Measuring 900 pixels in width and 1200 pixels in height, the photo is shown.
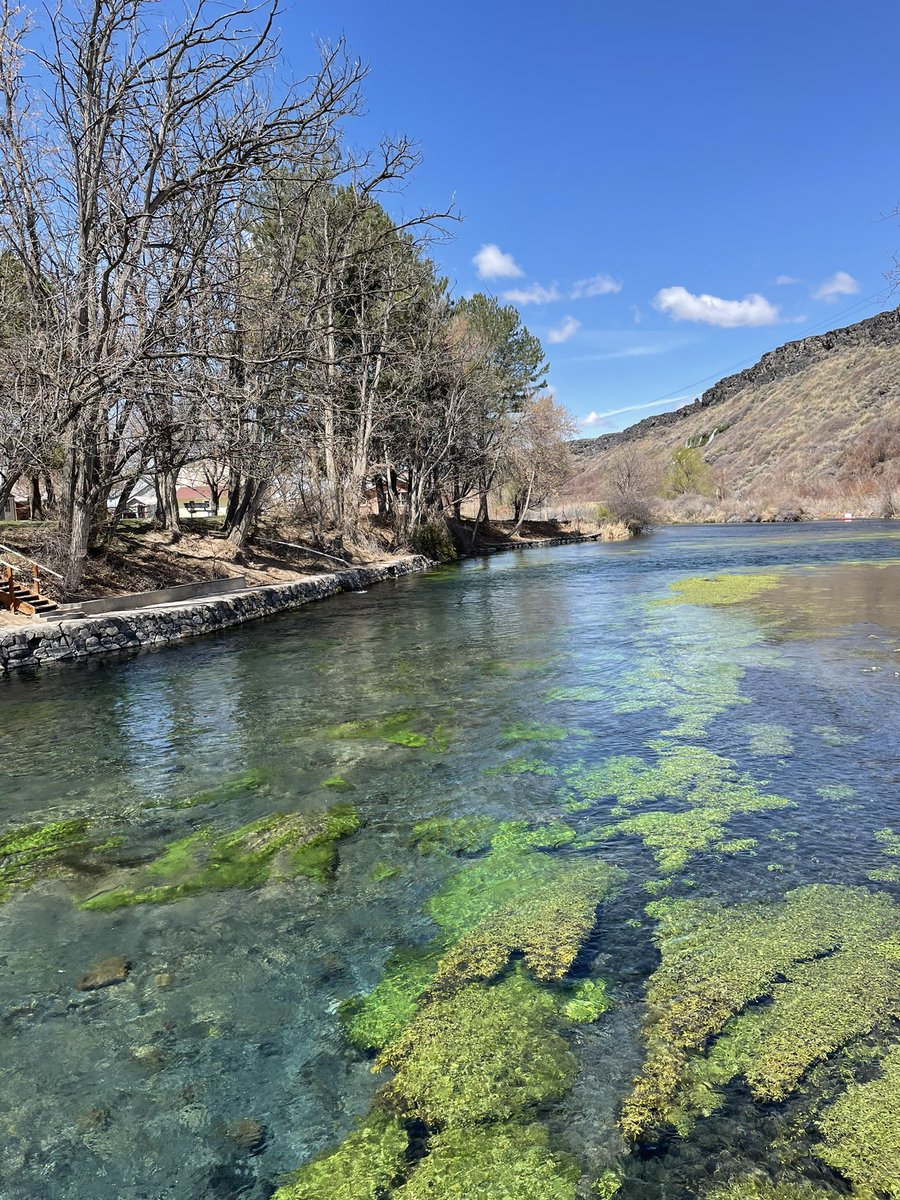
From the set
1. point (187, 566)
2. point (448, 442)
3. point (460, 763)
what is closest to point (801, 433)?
point (448, 442)

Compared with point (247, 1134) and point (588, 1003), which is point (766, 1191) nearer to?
point (588, 1003)

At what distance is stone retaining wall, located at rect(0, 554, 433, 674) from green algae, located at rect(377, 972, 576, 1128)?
1173 centimetres

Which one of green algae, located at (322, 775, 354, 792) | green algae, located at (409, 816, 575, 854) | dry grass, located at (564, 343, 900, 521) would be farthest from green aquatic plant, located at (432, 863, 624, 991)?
dry grass, located at (564, 343, 900, 521)

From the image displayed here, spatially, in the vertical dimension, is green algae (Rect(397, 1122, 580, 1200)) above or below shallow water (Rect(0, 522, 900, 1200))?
below

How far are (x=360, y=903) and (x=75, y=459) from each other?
14.5m

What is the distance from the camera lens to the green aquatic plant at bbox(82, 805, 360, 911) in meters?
5.12

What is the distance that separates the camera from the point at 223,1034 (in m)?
3.64

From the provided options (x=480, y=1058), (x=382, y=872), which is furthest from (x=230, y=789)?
(x=480, y=1058)

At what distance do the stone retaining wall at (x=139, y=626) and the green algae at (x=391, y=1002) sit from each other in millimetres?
11182

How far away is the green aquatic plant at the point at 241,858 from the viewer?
512 centimetres

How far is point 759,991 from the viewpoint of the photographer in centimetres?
375

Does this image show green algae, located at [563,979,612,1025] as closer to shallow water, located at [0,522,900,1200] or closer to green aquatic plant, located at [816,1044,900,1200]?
shallow water, located at [0,522,900,1200]

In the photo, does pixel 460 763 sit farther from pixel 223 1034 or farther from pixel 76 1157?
pixel 76 1157

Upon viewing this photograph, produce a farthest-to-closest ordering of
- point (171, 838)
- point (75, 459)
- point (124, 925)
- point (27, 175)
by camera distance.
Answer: point (75, 459) → point (27, 175) → point (171, 838) → point (124, 925)
